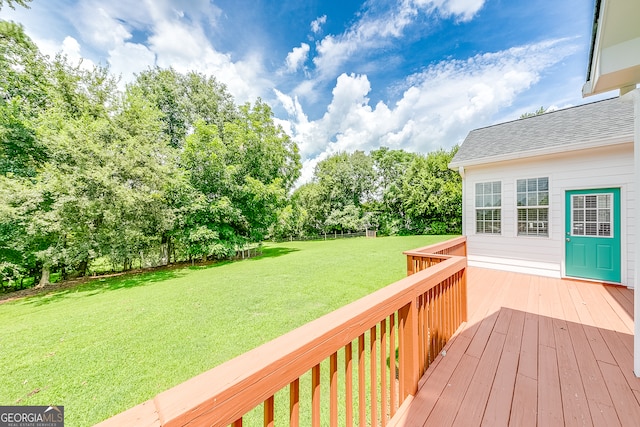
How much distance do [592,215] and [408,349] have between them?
5.58 m

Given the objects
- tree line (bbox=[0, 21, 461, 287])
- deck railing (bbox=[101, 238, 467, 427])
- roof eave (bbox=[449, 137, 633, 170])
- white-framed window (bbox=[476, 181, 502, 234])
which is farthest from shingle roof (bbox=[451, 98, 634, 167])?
tree line (bbox=[0, 21, 461, 287])

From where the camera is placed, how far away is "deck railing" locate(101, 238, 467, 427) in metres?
0.62

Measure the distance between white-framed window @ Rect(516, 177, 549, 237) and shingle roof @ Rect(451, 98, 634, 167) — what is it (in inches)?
28.0

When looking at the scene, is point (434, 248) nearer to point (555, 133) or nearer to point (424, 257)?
point (424, 257)

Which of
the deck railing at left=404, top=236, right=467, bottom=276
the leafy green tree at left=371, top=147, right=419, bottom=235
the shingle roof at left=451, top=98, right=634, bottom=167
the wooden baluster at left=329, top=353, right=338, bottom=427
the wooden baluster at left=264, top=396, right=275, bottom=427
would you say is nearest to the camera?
the wooden baluster at left=264, top=396, right=275, bottom=427

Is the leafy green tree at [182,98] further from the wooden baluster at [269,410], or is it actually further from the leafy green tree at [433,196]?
the leafy green tree at [433,196]

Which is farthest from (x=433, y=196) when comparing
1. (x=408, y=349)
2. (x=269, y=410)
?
(x=269, y=410)

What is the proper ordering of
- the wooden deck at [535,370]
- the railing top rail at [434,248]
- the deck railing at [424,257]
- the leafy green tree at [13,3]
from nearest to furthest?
the wooden deck at [535,370]
the deck railing at [424,257]
the railing top rail at [434,248]
the leafy green tree at [13,3]

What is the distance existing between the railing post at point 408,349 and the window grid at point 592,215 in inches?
214

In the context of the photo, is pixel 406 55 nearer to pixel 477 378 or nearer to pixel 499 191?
pixel 499 191

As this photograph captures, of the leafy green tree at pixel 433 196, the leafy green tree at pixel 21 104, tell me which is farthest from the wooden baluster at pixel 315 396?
the leafy green tree at pixel 433 196

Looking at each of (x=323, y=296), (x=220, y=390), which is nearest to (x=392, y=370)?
(x=220, y=390)

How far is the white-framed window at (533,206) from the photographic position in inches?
204

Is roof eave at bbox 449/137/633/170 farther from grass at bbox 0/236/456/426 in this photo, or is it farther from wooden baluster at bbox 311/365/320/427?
wooden baluster at bbox 311/365/320/427
